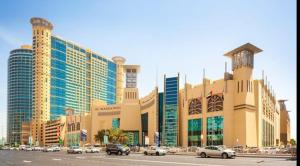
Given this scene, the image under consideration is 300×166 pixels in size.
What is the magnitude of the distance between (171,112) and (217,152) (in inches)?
2402

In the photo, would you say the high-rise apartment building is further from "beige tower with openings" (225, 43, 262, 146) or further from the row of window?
the row of window

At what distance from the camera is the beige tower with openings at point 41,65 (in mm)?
181250

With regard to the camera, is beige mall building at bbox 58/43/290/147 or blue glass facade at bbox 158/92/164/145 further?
blue glass facade at bbox 158/92/164/145

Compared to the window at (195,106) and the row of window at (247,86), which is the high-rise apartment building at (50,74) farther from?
the row of window at (247,86)

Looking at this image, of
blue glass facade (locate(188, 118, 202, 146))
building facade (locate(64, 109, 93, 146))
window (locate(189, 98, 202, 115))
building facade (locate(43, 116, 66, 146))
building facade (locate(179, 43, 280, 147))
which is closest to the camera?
building facade (locate(179, 43, 280, 147))

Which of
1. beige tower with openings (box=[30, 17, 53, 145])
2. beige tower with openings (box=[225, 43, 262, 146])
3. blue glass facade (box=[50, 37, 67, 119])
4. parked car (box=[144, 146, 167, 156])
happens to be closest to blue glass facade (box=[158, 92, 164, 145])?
beige tower with openings (box=[225, 43, 262, 146])

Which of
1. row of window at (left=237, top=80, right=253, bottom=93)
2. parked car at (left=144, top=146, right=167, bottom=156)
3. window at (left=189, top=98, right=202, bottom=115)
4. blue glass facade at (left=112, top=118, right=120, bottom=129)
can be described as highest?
row of window at (left=237, top=80, right=253, bottom=93)

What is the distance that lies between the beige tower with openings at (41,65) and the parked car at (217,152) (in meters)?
156

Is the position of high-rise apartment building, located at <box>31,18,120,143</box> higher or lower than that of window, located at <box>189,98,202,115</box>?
higher

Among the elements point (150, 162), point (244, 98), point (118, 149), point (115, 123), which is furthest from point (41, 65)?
Result: point (150, 162)

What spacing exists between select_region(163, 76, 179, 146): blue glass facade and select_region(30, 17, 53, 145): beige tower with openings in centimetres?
10264

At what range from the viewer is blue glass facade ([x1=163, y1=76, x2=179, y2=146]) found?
96812 millimetres

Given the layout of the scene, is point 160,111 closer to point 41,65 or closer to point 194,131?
point 194,131

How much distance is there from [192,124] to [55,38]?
123 meters
